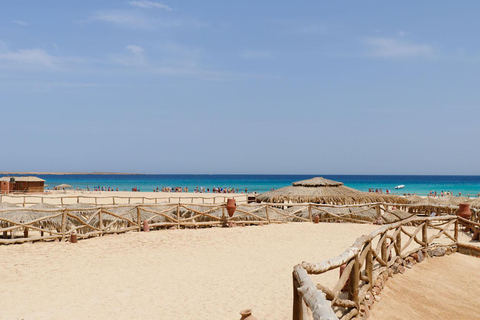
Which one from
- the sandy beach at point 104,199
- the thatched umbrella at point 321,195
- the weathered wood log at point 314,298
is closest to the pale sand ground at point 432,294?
the weathered wood log at point 314,298

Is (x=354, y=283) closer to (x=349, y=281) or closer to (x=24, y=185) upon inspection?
(x=349, y=281)

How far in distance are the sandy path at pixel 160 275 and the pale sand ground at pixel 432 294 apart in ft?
5.92

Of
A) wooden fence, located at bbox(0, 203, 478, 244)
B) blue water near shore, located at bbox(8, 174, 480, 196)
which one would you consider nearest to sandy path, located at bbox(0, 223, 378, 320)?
wooden fence, located at bbox(0, 203, 478, 244)

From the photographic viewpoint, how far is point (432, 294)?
754cm

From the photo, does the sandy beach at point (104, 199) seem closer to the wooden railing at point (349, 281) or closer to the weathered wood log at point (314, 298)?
the wooden railing at point (349, 281)

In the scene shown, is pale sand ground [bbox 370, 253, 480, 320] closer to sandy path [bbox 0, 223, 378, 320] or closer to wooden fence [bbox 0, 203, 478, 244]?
sandy path [bbox 0, 223, 378, 320]

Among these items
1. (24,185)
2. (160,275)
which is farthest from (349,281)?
(24,185)

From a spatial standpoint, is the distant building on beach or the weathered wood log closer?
the weathered wood log

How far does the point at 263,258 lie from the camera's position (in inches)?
410

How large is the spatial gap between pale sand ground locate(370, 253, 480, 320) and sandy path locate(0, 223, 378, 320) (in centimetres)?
180

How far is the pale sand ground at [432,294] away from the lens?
6512mm

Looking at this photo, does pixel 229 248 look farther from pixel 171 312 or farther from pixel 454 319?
pixel 454 319

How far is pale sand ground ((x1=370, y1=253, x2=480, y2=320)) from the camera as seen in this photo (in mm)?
6512

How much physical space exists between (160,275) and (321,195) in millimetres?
13045
